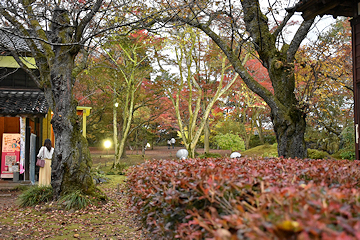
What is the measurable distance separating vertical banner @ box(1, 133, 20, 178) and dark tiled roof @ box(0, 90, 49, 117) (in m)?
1.79

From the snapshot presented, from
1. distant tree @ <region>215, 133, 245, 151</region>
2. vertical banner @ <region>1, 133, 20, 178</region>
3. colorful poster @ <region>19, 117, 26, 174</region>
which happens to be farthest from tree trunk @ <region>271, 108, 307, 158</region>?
distant tree @ <region>215, 133, 245, 151</region>

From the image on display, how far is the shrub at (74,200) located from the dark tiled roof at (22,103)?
4.07 meters

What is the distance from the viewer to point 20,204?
6.91 metres

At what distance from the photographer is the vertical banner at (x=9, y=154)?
36.8 ft

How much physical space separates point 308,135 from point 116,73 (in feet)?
42.7

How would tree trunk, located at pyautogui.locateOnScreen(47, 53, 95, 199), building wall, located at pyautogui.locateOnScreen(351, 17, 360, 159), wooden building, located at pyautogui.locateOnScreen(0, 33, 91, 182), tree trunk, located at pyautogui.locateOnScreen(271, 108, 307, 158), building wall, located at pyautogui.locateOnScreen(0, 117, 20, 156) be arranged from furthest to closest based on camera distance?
1. building wall, located at pyautogui.locateOnScreen(0, 117, 20, 156)
2. wooden building, located at pyautogui.locateOnScreen(0, 33, 91, 182)
3. tree trunk, located at pyautogui.locateOnScreen(47, 53, 95, 199)
4. tree trunk, located at pyautogui.locateOnScreen(271, 108, 307, 158)
5. building wall, located at pyautogui.locateOnScreen(351, 17, 360, 159)

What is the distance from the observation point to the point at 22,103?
1012 centimetres

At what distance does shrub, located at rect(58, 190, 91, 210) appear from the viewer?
6.45 meters

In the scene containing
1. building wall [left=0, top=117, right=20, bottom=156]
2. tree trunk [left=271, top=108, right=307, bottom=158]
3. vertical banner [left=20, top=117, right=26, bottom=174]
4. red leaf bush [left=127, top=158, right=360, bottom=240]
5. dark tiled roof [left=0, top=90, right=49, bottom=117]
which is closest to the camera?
red leaf bush [left=127, top=158, right=360, bottom=240]

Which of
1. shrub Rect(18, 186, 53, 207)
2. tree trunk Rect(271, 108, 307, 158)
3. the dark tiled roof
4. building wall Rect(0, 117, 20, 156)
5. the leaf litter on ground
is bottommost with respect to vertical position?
the leaf litter on ground

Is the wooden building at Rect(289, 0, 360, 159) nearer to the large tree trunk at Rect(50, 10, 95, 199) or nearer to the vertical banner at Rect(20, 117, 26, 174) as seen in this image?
the large tree trunk at Rect(50, 10, 95, 199)

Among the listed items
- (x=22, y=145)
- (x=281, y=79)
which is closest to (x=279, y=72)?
(x=281, y=79)

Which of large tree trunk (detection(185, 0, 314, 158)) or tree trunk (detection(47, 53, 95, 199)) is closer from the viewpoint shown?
large tree trunk (detection(185, 0, 314, 158))

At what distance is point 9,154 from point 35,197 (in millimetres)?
5429
